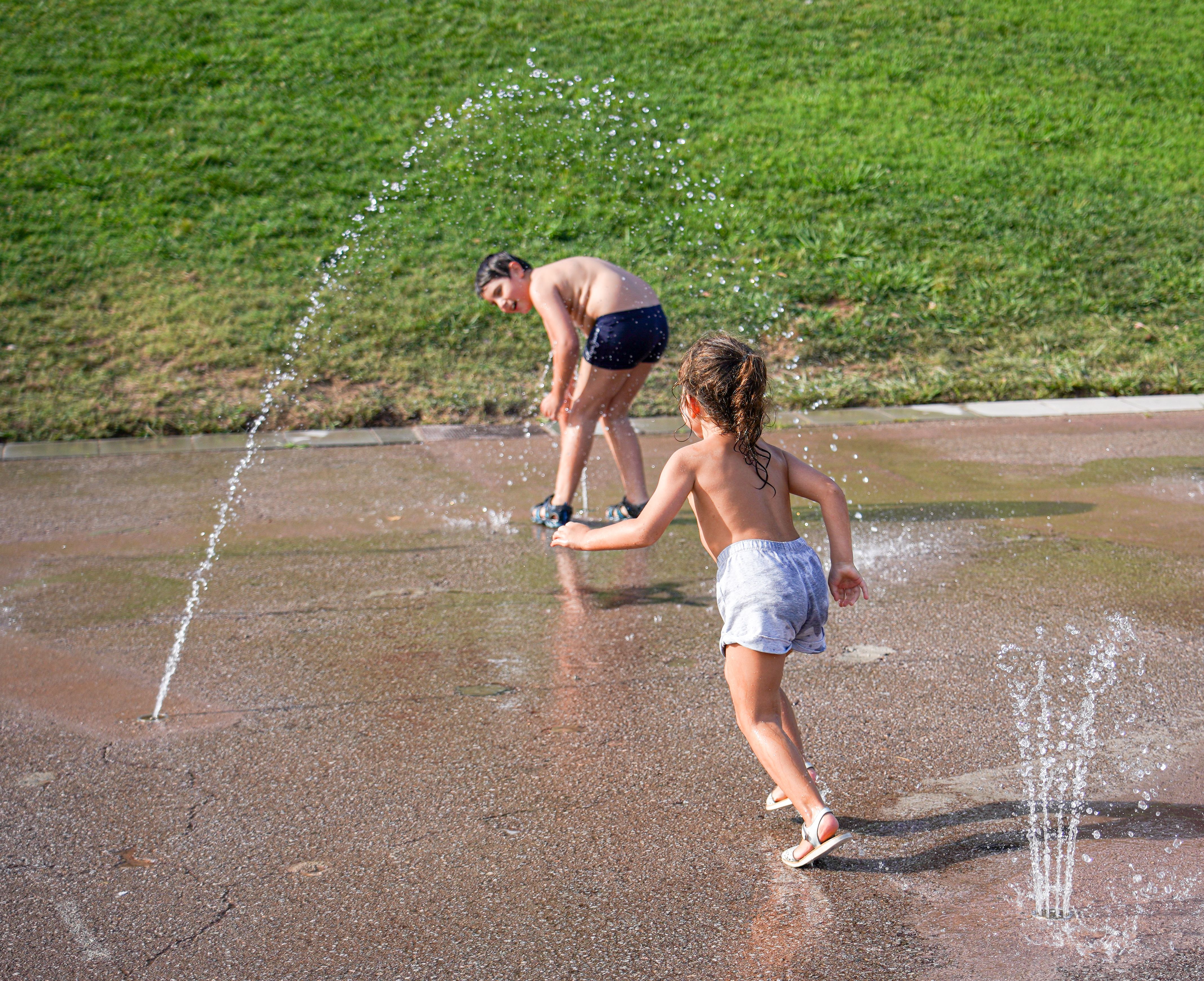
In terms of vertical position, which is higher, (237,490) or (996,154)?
(996,154)

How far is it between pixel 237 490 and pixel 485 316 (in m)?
3.66

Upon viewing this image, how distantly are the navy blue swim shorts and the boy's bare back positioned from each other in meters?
0.03

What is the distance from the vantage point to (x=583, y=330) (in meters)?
5.71

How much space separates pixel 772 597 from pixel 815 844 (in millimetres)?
585

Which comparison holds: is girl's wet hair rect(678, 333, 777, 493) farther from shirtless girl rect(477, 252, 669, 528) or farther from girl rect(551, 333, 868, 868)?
shirtless girl rect(477, 252, 669, 528)

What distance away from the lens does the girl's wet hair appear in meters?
2.86

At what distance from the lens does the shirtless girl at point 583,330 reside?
18.0 feet

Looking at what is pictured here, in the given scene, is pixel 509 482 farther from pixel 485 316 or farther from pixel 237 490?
pixel 485 316

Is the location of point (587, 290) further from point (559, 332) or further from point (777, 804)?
point (777, 804)

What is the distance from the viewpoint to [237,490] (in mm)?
6746

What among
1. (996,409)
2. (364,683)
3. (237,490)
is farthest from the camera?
(996,409)

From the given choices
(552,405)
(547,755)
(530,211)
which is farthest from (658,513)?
(530,211)

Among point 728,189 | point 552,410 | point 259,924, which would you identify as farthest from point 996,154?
point 259,924

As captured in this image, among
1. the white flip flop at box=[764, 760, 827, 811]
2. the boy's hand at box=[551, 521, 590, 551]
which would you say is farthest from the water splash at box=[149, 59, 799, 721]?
the white flip flop at box=[764, 760, 827, 811]
